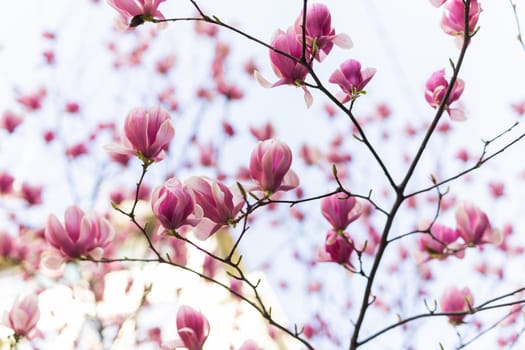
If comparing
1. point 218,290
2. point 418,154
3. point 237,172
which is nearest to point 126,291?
point 237,172

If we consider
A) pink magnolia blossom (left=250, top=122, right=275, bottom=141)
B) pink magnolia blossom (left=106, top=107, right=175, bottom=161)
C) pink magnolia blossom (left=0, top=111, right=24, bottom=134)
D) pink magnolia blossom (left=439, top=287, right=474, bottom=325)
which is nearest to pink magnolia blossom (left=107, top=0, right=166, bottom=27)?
pink magnolia blossom (left=106, top=107, right=175, bottom=161)

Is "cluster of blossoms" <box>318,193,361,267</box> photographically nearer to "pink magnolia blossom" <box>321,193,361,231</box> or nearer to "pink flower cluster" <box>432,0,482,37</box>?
"pink magnolia blossom" <box>321,193,361,231</box>

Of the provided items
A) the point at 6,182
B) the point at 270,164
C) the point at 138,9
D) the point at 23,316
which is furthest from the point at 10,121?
the point at 270,164

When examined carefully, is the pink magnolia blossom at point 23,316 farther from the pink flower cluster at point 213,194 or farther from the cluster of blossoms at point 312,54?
the cluster of blossoms at point 312,54

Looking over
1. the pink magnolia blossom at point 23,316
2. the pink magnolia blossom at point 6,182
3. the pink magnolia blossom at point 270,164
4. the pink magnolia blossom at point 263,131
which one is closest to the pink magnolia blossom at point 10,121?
the pink magnolia blossom at point 6,182

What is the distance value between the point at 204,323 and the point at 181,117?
4.67 feet

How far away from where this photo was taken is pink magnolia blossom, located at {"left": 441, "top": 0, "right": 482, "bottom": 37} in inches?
26.0

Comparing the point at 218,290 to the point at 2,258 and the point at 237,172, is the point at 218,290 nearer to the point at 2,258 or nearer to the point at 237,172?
the point at 237,172

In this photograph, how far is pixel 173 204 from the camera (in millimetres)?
579

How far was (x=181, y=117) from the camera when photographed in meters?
2.00

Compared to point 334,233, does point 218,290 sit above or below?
above

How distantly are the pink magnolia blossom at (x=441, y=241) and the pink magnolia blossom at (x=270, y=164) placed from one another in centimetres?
32

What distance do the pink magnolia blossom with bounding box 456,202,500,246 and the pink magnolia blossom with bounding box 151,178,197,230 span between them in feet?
1.36

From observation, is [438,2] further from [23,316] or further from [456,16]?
[23,316]
